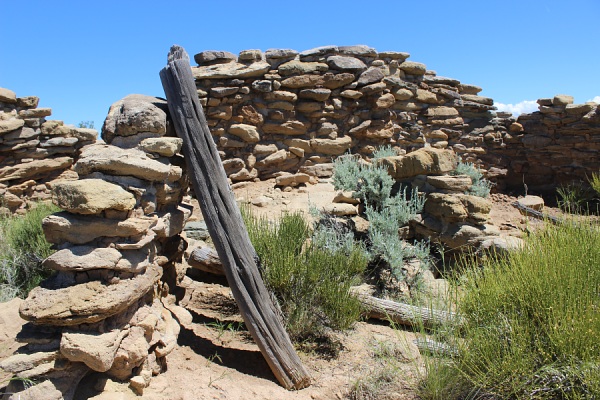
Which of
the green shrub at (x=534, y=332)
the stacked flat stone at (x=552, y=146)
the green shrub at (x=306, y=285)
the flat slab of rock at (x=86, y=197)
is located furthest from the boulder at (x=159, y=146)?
the stacked flat stone at (x=552, y=146)

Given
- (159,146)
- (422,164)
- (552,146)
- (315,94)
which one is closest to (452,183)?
(422,164)

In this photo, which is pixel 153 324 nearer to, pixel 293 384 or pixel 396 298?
pixel 293 384

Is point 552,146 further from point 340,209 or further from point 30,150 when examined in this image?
point 30,150

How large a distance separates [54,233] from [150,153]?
2.50ft

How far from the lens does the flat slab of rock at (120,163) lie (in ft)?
8.51

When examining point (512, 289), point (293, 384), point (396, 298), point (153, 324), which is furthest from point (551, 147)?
point (153, 324)

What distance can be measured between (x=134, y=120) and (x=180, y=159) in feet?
1.53

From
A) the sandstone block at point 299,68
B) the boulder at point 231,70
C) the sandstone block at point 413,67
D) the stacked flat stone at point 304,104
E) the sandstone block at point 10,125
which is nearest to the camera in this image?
the sandstone block at point 10,125

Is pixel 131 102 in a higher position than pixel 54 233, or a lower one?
higher

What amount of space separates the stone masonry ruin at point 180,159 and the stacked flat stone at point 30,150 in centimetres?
2

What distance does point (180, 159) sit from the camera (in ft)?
10.7

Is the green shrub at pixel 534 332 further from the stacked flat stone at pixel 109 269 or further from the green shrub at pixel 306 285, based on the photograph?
the stacked flat stone at pixel 109 269

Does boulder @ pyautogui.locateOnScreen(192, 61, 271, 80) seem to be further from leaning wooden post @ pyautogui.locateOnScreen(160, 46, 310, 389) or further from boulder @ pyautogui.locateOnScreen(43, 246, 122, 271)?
boulder @ pyautogui.locateOnScreen(43, 246, 122, 271)

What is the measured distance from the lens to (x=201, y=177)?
2.98 m
